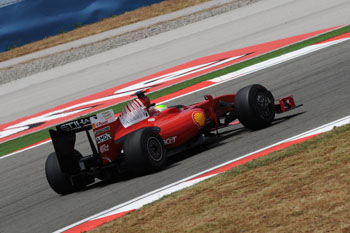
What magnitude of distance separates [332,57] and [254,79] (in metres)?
1.61

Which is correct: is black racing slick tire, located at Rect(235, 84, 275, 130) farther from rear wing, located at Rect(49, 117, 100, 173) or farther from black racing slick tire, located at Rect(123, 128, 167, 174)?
rear wing, located at Rect(49, 117, 100, 173)

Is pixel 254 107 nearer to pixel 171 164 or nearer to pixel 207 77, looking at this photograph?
pixel 171 164

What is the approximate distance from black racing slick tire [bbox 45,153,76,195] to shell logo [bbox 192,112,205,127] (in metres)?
1.81

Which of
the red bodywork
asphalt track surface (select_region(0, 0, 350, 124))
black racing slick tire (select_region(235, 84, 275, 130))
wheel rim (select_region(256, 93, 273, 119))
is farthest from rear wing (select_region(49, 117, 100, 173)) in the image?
asphalt track surface (select_region(0, 0, 350, 124))

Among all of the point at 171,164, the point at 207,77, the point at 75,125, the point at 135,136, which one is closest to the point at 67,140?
the point at 75,125

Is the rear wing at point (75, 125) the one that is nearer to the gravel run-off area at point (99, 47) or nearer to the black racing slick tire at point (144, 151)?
the black racing slick tire at point (144, 151)

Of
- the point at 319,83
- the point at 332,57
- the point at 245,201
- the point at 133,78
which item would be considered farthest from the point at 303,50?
the point at 245,201

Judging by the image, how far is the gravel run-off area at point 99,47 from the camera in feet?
83.9

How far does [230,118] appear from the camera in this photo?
9.27 meters

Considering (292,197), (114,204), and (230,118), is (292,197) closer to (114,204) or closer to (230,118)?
(114,204)

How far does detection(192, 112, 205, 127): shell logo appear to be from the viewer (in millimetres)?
8586

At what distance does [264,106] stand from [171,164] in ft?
4.96

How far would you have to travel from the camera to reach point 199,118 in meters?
8.62

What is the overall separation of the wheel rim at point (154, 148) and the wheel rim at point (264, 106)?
5.04 ft
